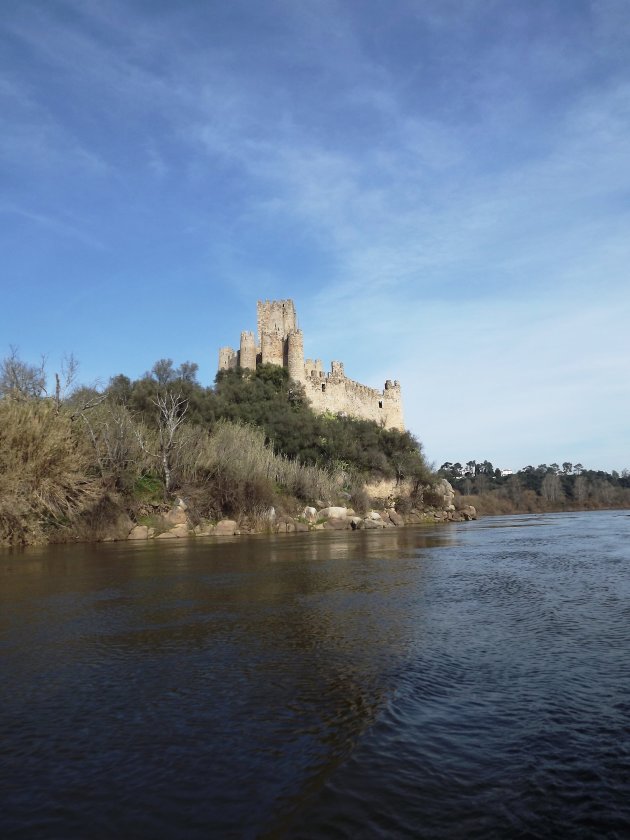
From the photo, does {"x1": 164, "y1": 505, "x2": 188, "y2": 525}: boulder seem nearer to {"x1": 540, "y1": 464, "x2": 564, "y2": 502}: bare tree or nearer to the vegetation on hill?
the vegetation on hill

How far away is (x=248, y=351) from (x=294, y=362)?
14.6 feet

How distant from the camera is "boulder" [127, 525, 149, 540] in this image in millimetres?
25406

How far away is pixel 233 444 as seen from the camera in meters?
31.4

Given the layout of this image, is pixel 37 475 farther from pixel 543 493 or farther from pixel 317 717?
pixel 543 493

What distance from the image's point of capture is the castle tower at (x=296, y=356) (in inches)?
2034

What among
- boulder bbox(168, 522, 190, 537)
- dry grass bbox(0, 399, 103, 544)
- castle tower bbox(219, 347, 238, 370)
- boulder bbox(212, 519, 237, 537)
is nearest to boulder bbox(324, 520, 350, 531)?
boulder bbox(212, 519, 237, 537)

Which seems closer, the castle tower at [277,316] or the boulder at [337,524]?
the boulder at [337,524]

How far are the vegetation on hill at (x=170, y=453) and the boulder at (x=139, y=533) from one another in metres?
0.52

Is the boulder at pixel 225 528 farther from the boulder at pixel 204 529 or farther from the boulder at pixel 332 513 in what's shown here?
the boulder at pixel 332 513

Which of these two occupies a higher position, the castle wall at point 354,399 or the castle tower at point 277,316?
the castle tower at point 277,316

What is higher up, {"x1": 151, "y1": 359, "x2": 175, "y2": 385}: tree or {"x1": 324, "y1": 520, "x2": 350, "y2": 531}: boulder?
{"x1": 151, "y1": 359, "x2": 175, "y2": 385}: tree

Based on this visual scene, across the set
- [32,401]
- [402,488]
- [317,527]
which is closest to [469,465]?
[402,488]

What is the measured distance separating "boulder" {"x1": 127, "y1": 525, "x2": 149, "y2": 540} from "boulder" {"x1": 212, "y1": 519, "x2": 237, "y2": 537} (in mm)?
3247

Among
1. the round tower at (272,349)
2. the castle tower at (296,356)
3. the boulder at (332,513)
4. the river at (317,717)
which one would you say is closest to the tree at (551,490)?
the castle tower at (296,356)
